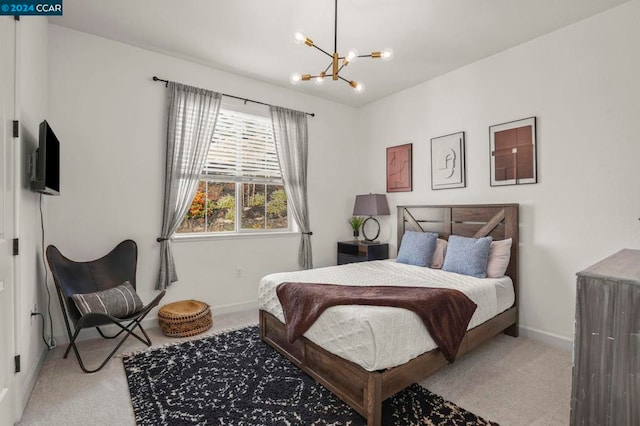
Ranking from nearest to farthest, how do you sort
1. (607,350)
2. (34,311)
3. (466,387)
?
(607,350), (466,387), (34,311)

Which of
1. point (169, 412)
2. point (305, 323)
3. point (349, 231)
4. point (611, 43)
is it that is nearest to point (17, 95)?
point (169, 412)

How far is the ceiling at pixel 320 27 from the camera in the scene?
251 centimetres

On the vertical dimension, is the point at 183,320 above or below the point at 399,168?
below

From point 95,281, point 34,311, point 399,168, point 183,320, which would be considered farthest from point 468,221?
point 34,311

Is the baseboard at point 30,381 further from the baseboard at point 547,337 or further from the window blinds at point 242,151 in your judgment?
the baseboard at point 547,337

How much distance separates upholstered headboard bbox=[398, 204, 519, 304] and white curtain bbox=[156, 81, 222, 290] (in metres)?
2.61

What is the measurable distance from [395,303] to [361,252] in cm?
228

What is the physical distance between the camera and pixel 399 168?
426 cm

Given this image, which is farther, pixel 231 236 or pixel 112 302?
pixel 231 236

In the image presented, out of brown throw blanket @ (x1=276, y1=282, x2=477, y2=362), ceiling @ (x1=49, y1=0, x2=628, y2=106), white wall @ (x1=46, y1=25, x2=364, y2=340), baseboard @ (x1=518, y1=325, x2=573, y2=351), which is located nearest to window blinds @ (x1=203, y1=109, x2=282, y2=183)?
white wall @ (x1=46, y1=25, x2=364, y2=340)

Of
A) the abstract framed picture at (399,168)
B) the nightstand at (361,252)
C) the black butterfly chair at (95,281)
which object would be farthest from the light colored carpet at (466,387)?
the abstract framed picture at (399,168)

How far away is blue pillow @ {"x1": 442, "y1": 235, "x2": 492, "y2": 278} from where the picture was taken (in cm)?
296

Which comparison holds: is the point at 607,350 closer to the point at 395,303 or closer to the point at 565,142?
the point at 395,303

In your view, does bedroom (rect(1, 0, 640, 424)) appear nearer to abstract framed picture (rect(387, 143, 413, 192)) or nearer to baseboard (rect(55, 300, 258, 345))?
baseboard (rect(55, 300, 258, 345))
